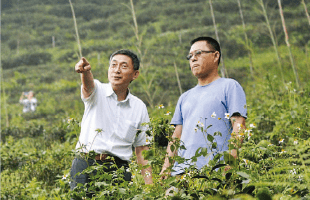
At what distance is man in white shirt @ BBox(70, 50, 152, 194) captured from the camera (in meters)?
2.03

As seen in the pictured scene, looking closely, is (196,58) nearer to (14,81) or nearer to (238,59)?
(238,59)

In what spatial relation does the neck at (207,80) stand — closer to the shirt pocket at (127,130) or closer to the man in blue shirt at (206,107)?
the man in blue shirt at (206,107)

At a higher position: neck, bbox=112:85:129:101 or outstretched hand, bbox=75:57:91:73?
outstretched hand, bbox=75:57:91:73

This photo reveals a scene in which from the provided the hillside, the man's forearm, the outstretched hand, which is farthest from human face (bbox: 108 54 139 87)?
the hillside

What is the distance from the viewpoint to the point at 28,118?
12.9 m

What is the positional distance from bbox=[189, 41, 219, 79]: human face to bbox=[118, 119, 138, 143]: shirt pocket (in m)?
0.53

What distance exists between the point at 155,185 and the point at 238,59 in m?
15.6

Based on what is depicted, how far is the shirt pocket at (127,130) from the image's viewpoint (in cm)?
213

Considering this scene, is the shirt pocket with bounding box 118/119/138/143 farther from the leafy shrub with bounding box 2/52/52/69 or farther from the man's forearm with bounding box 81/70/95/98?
the leafy shrub with bounding box 2/52/52/69

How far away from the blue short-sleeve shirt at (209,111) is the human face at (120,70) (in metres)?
0.44

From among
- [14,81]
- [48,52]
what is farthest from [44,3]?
[14,81]

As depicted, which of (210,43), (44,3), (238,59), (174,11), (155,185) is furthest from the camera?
(44,3)

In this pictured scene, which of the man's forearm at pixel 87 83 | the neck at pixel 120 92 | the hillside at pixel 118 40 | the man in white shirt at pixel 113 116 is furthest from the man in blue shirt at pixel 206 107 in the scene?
the hillside at pixel 118 40

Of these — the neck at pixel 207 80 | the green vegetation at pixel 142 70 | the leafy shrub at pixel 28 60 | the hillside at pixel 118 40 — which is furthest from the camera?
the leafy shrub at pixel 28 60
